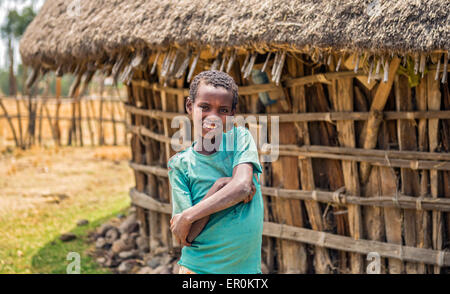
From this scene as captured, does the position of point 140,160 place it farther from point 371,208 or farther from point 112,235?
point 371,208

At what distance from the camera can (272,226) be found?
4.84m

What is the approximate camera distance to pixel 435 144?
3912mm

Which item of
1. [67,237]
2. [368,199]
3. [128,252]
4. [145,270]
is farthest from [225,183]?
[67,237]

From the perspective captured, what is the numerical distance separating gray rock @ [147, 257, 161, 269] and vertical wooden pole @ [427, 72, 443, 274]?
2963 mm

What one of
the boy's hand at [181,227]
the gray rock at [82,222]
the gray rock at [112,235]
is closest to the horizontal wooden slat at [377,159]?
the gray rock at [112,235]

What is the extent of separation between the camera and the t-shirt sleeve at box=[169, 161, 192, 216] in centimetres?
193

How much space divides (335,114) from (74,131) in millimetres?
10653

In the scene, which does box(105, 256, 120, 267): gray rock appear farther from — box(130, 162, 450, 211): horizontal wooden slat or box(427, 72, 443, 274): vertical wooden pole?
box(427, 72, 443, 274): vertical wooden pole

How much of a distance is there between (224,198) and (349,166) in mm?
2708

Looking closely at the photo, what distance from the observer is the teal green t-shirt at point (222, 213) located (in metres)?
1.92

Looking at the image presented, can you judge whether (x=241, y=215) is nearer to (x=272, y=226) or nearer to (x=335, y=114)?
(x=335, y=114)

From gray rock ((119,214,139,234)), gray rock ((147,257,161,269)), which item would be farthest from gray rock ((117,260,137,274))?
gray rock ((119,214,139,234))
